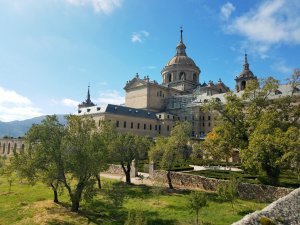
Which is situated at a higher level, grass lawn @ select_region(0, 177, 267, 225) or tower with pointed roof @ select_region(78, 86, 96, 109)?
tower with pointed roof @ select_region(78, 86, 96, 109)

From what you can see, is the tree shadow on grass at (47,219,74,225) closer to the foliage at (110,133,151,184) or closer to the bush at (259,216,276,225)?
the foliage at (110,133,151,184)

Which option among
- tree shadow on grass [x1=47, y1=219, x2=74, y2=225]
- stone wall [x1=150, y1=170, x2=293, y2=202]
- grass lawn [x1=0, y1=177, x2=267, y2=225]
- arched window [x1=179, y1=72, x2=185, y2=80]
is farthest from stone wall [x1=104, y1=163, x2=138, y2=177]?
arched window [x1=179, y1=72, x2=185, y2=80]

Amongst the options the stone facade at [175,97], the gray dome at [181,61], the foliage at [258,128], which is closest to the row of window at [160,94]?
the stone facade at [175,97]

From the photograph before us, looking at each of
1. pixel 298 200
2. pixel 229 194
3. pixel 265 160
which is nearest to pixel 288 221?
pixel 298 200

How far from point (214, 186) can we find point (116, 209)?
9299 millimetres

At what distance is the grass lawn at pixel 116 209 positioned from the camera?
17781 mm

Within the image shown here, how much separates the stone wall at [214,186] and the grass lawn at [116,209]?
1.13 m

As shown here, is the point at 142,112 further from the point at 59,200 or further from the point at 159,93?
the point at 59,200

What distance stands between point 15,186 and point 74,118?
12.5m

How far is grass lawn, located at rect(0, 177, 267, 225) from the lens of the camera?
17.8 m

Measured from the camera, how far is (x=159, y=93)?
76.8 m

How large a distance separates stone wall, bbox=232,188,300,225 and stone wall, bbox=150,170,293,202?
832cm

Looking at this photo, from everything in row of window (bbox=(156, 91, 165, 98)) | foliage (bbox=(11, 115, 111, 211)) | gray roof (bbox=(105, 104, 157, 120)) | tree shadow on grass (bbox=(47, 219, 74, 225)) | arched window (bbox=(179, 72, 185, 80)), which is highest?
arched window (bbox=(179, 72, 185, 80))

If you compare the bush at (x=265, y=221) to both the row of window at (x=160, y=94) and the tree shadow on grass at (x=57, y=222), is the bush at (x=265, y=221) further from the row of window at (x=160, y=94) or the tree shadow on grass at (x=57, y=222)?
the row of window at (x=160, y=94)
